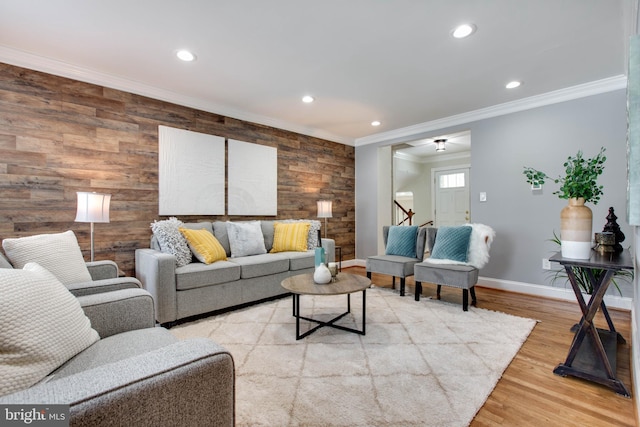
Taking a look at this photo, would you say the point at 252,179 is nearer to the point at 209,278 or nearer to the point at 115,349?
the point at 209,278

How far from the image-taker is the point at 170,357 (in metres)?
0.80

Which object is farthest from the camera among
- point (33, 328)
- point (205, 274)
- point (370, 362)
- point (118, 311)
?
point (205, 274)

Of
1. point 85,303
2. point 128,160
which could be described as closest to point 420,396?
point 85,303

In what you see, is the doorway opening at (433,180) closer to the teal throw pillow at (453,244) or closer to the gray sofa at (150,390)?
the teal throw pillow at (453,244)

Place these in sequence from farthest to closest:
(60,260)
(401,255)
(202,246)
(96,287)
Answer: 1. (401,255)
2. (202,246)
3. (60,260)
4. (96,287)

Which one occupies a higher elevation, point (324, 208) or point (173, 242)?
point (324, 208)

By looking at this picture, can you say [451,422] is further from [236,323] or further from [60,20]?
[60,20]

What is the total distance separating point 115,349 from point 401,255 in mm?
3246

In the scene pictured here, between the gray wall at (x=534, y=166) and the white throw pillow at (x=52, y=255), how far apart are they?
4.35 meters

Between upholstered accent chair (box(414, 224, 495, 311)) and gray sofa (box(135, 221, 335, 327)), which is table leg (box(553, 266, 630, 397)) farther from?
gray sofa (box(135, 221, 335, 327))

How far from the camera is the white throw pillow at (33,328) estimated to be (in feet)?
2.62

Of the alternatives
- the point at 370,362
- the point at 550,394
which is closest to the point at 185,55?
the point at 370,362

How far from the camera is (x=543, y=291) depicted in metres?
3.55

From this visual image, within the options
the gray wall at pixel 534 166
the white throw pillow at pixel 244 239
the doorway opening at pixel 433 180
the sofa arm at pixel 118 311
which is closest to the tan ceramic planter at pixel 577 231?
the gray wall at pixel 534 166
